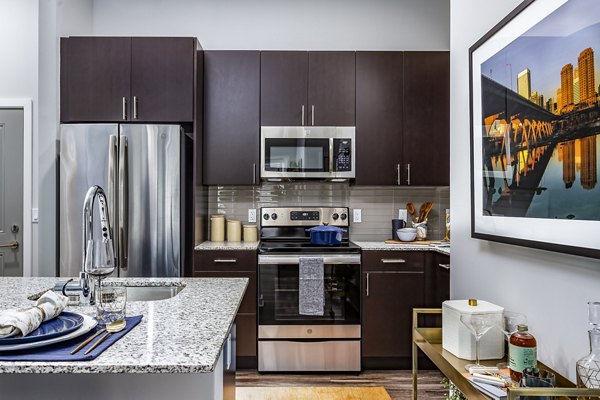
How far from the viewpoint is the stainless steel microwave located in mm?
3604

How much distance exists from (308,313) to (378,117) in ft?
5.13

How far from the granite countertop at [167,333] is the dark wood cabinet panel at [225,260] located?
141cm

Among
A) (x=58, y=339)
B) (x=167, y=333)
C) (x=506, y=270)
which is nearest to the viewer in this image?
(x=58, y=339)

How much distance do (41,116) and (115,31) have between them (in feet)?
3.59

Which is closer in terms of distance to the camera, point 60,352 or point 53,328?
point 60,352

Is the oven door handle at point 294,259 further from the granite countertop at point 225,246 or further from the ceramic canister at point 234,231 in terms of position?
the ceramic canister at point 234,231

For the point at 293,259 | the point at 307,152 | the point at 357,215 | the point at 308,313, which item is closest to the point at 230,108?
the point at 307,152

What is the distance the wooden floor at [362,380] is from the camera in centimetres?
302

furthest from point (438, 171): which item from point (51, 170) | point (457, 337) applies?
point (51, 170)

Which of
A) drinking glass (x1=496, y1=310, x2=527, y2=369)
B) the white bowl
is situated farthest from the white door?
drinking glass (x1=496, y1=310, x2=527, y2=369)

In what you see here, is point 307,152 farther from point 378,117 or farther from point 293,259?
point 293,259

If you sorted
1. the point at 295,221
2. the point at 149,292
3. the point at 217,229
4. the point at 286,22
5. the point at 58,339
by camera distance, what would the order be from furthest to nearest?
the point at 286,22 → the point at 295,221 → the point at 217,229 → the point at 149,292 → the point at 58,339

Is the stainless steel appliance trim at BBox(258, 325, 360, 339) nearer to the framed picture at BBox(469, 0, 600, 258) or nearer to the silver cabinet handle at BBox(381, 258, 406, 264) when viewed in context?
the silver cabinet handle at BBox(381, 258, 406, 264)

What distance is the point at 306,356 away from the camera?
130 inches
